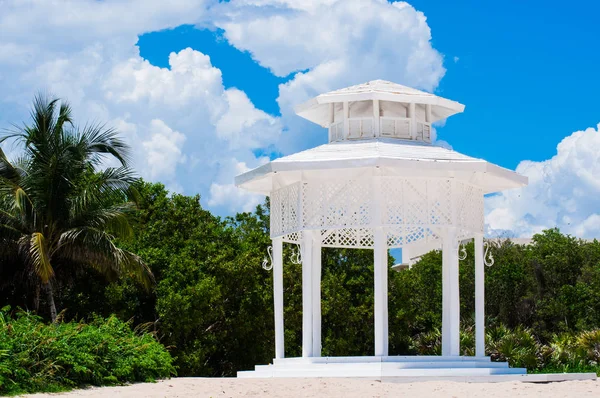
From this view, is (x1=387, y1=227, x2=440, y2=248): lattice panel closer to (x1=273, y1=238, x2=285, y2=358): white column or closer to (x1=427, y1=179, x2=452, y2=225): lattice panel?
(x1=427, y1=179, x2=452, y2=225): lattice panel

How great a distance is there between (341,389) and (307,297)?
4742 mm

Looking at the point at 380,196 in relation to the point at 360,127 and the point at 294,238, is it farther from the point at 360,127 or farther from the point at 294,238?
the point at 294,238

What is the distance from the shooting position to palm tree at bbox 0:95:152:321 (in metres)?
25.7

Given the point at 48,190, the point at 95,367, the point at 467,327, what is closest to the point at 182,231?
the point at 48,190

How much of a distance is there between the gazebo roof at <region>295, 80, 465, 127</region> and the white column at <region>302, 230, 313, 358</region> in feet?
10.4

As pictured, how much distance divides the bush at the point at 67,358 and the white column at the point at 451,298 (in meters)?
6.11

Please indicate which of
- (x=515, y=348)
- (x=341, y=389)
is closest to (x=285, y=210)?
(x=341, y=389)

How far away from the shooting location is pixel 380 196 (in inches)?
756

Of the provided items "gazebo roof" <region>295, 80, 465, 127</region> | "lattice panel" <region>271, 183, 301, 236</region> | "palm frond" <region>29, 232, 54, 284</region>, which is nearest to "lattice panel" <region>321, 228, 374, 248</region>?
"lattice panel" <region>271, 183, 301, 236</region>

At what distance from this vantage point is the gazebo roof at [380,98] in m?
21.3

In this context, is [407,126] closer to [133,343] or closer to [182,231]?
[133,343]

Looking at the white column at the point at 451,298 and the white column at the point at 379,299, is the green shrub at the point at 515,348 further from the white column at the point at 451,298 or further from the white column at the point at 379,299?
the white column at the point at 379,299

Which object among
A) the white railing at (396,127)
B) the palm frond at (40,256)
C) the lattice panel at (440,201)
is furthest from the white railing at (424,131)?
the palm frond at (40,256)

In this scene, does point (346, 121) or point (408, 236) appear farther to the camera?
point (408, 236)
